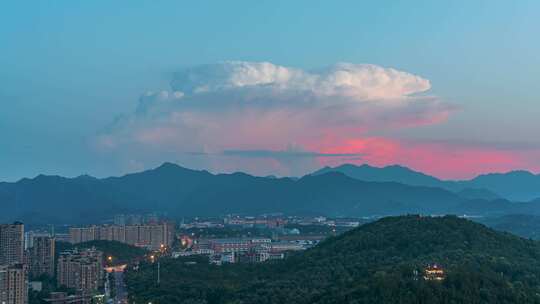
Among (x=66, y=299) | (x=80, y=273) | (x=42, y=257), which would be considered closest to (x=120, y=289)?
(x=66, y=299)

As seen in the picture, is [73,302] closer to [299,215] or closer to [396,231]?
[396,231]

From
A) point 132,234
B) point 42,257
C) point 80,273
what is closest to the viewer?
point 80,273

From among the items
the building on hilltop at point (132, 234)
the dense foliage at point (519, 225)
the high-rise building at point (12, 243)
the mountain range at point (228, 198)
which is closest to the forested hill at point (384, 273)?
the high-rise building at point (12, 243)

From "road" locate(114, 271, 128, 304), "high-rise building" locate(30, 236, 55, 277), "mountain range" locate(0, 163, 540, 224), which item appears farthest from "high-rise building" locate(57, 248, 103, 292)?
"mountain range" locate(0, 163, 540, 224)

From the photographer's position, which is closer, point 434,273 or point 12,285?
point 434,273

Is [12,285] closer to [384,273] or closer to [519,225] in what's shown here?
[384,273]

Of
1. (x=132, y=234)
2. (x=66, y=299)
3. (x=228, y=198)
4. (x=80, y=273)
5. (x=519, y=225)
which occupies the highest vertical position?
(x=228, y=198)
